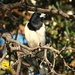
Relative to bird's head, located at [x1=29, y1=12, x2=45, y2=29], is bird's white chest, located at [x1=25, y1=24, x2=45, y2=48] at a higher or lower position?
lower

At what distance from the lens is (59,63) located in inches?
174

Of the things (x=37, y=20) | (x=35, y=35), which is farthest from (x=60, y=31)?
(x=35, y=35)

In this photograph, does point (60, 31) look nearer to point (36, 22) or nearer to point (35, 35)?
point (36, 22)

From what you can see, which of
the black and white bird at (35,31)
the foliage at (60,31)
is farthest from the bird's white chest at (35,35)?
A: the foliage at (60,31)

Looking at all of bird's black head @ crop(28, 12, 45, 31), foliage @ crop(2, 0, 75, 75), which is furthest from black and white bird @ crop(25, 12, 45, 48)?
foliage @ crop(2, 0, 75, 75)

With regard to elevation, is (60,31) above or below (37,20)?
below

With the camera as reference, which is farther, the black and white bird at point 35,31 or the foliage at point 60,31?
the foliage at point 60,31

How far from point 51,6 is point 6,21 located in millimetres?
657

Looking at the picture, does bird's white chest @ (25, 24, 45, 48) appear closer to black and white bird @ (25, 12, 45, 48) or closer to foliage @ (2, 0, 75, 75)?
black and white bird @ (25, 12, 45, 48)

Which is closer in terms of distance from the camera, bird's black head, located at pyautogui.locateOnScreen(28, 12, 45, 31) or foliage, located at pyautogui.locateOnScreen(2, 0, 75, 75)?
bird's black head, located at pyautogui.locateOnScreen(28, 12, 45, 31)

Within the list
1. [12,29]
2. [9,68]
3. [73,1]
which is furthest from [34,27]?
[9,68]

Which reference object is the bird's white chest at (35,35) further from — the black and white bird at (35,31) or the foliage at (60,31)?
the foliage at (60,31)

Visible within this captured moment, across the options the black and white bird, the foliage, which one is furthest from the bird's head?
the foliage

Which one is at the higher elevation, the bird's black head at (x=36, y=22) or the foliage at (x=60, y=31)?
the bird's black head at (x=36, y=22)
